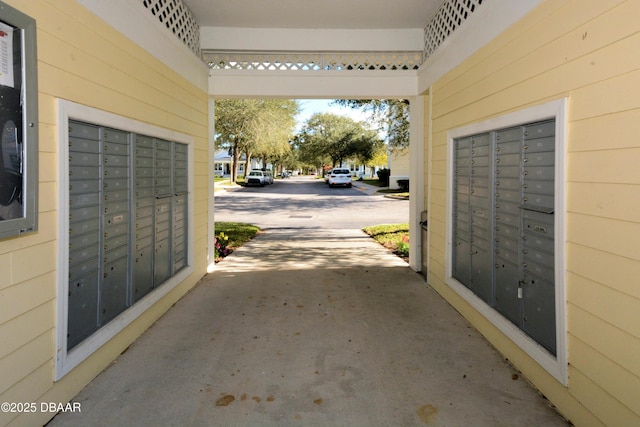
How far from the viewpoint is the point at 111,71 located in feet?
11.3

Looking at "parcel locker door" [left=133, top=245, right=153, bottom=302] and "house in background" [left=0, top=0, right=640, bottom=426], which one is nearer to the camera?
"house in background" [left=0, top=0, right=640, bottom=426]

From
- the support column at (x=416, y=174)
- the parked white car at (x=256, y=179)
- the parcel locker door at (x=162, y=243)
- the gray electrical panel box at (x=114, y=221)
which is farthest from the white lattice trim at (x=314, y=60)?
the parked white car at (x=256, y=179)

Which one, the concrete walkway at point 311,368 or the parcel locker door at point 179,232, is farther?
the parcel locker door at point 179,232

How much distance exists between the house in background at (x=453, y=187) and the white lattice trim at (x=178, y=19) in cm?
4

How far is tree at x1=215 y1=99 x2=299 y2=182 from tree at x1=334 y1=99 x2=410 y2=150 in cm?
1878

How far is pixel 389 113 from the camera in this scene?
12.0 m

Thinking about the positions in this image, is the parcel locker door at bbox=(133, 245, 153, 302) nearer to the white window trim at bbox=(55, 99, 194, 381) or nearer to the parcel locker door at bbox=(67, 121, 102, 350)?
the white window trim at bbox=(55, 99, 194, 381)

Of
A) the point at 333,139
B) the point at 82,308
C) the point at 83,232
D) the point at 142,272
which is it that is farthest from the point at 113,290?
the point at 333,139

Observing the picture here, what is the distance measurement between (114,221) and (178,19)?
2863 millimetres

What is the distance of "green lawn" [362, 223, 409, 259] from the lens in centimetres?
866

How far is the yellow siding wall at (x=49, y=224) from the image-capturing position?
2.34 meters

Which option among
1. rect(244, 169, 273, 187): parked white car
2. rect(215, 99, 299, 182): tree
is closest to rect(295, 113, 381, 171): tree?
rect(215, 99, 299, 182): tree

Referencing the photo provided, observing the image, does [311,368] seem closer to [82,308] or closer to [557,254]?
[82,308]

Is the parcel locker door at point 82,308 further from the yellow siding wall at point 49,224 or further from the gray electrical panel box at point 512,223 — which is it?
the gray electrical panel box at point 512,223
